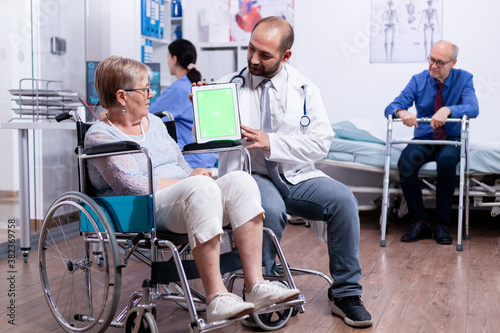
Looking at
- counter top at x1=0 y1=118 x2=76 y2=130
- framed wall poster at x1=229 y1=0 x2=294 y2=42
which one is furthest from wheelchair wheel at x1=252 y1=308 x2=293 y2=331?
framed wall poster at x1=229 y1=0 x2=294 y2=42

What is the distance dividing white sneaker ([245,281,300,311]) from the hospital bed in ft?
6.16

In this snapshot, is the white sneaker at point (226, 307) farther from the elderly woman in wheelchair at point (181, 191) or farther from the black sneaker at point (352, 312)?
the black sneaker at point (352, 312)

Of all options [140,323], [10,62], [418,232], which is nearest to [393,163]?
[418,232]

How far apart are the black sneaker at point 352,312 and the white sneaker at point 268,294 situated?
0.41 m

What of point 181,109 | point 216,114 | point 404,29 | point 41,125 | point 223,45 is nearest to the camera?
point 216,114

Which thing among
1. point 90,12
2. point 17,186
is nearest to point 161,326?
point 17,186

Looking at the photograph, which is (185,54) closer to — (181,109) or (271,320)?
(181,109)

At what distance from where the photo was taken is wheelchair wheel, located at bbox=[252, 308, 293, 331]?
6.75 feet

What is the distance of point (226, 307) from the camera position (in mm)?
1710

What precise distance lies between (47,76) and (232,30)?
1794 mm

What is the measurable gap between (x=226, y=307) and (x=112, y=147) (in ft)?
1.86

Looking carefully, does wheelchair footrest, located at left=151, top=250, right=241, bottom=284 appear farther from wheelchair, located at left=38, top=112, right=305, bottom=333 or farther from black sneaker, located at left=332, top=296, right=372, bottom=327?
black sneaker, located at left=332, top=296, right=372, bottom=327

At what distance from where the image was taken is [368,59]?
473 centimetres

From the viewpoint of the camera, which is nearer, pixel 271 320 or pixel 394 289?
pixel 271 320
